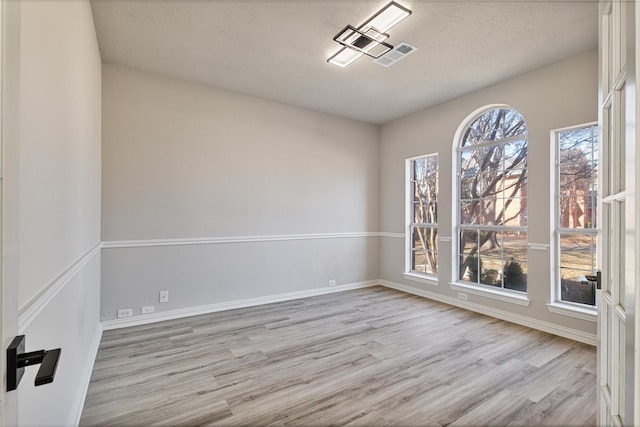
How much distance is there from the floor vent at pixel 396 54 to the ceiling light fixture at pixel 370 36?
0.08 meters

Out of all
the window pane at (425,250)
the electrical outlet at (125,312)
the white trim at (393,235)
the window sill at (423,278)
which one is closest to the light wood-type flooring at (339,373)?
the electrical outlet at (125,312)

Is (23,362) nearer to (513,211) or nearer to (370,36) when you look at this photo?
(370,36)

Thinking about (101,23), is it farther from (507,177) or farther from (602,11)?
(507,177)

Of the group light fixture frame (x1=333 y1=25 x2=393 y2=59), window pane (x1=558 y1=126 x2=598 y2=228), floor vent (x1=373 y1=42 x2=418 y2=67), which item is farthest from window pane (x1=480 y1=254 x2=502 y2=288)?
light fixture frame (x1=333 y1=25 x2=393 y2=59)

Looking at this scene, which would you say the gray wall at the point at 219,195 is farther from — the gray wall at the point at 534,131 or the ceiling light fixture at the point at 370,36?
the ceiling light fixture at the point at 370,36

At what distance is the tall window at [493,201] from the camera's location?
3607 mm

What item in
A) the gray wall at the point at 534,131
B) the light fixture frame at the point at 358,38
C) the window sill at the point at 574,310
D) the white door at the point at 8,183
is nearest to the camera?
the white door at the point at 8,183

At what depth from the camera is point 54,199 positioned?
1332 millimetres

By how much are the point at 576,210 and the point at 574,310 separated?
1027mm

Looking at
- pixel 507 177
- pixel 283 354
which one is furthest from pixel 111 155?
pixel 507 177

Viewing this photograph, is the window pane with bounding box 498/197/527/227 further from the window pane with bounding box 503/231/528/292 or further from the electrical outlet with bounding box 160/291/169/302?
the electrical outlet with bounding box 160/291/169/302

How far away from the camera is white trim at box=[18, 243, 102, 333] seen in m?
0.93

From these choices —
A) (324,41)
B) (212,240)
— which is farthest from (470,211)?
(212,240)

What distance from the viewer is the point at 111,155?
3.23 m
